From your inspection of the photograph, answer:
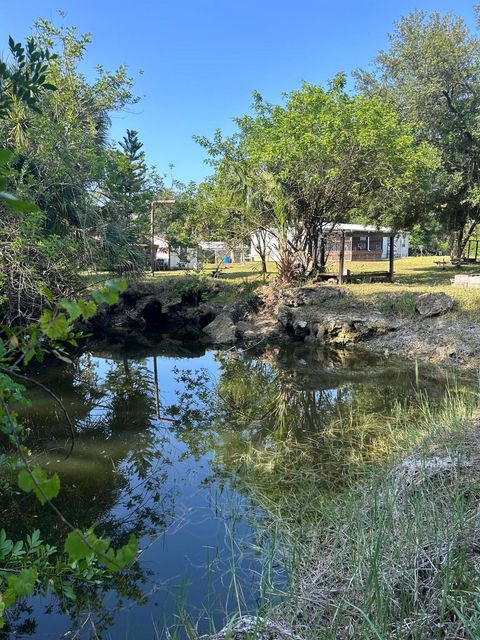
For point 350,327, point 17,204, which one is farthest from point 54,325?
point 350,327

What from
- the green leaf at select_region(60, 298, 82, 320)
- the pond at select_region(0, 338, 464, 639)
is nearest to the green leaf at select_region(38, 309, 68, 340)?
the green leaf at select_region(60, 298, 82, 320)

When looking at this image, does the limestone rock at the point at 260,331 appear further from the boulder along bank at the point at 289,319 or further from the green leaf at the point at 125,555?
the green leaf at the point at 125,555

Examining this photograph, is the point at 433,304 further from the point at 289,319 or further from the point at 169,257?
the point at 169,257

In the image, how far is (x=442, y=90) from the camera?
1616cm

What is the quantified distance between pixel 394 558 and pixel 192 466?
10.3 ft

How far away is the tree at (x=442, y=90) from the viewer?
16172mm

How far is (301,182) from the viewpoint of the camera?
48.5 ft

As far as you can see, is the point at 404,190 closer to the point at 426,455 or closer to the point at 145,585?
the point at 426,455

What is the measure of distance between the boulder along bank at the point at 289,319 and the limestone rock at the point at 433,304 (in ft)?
0.08

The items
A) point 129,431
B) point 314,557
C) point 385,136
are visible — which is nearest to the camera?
point 314,557

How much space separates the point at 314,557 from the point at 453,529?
2.96 ft

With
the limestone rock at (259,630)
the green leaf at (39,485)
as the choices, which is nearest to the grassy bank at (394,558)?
the limestone rock at (259,630)

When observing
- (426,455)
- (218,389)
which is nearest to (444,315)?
(218,389)

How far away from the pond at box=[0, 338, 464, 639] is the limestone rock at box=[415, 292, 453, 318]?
2.19 m
